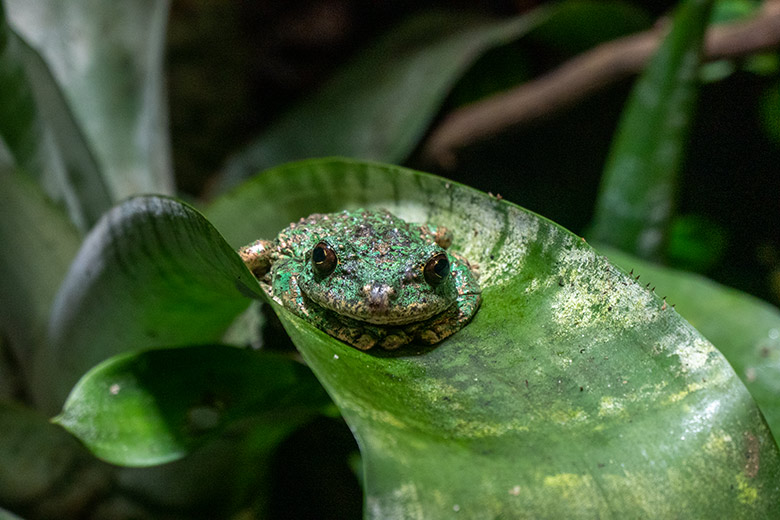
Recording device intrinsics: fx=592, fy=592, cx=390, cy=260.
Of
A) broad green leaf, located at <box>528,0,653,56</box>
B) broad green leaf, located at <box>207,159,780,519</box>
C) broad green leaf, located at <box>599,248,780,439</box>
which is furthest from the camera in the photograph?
broad green leaf, located at <box>528,0,653,56</box>

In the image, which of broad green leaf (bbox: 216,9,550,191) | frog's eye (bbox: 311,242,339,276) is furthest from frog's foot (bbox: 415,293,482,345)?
broad green leaf (bbox: 216,9,550,191)

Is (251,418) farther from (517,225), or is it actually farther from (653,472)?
(653,472)

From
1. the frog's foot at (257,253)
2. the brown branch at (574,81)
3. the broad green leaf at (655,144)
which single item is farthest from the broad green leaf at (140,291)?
the brown branch at (574,81)

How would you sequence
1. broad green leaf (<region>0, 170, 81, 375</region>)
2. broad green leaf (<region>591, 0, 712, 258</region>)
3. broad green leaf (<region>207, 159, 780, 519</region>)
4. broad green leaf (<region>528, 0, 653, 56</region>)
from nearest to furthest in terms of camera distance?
broad green leaf (<region>207, 159, 780, 519</region>) → broad green leaf (<region>0, 170, 81, 375</region>) → broad green leaf (<region>591, 0, 712, 258</region>) → broad green leaf (<region>528, 0, 653, 56</region>)

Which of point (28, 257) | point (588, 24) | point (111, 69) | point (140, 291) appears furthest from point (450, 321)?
point (588, 24)

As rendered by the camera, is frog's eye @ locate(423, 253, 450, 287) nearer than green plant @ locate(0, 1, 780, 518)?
No

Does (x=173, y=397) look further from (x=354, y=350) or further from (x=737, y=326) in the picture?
(x=737, y=326)

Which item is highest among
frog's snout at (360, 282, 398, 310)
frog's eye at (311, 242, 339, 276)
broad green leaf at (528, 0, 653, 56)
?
broad green leaf at (528, 0, 653, 56)

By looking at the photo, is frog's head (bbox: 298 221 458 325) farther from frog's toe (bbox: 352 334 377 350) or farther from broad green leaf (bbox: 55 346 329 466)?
broad green leaf (bbox: 55 346 329 466)
